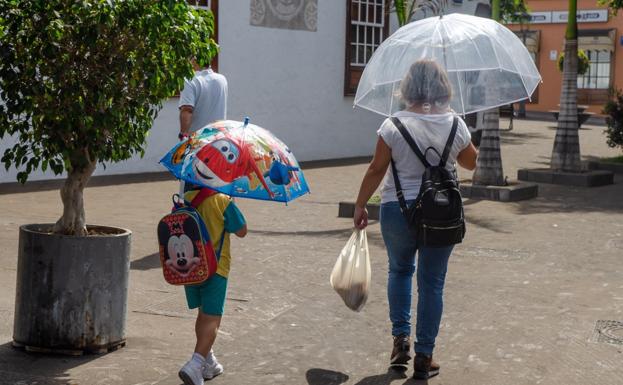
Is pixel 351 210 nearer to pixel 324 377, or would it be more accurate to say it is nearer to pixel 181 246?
pixel 324 377

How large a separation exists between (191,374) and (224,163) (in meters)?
1.05

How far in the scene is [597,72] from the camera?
46312 mm

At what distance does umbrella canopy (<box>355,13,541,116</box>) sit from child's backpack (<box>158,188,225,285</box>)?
1951 mm

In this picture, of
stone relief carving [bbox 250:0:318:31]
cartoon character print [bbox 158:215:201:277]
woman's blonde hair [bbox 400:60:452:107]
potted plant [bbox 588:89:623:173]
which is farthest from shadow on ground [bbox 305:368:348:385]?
potted plant [bbox 588:89:623:173]

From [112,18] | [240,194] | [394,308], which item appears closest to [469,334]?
[394,308]

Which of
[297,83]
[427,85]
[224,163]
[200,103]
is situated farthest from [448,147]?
[297,83]

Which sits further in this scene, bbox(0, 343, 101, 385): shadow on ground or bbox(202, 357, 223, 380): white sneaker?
bbox(202, 357, 223, 380): white sneaker

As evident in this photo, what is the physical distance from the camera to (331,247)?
9.85 metres

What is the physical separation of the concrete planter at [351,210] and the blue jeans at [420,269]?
19.9 feet

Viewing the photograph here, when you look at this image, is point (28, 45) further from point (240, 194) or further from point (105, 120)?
point (240, 194)

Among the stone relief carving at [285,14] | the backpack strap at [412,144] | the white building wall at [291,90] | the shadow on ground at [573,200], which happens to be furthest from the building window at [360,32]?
the backpack strap at [412,144]

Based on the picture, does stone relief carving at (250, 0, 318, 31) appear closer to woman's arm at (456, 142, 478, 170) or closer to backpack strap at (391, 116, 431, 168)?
woman's arm at (456, 142, 478, 170)

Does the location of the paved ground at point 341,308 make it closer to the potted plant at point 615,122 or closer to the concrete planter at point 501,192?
the concrete planter at point 501,192

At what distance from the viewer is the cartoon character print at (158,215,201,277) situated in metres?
5.10
